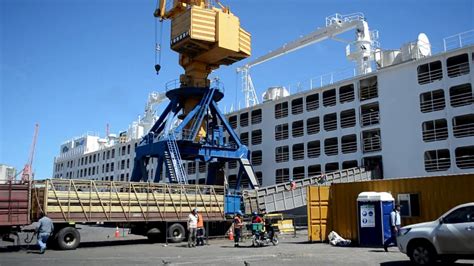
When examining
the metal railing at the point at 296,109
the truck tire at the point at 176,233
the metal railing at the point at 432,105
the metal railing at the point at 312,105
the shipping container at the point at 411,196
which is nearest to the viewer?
the shipping container at the point at 411,196

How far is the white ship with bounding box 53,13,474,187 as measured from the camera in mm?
33062

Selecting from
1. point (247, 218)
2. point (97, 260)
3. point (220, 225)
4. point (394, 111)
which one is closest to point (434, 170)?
point (394, 111)

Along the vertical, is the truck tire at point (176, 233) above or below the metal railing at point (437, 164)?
below

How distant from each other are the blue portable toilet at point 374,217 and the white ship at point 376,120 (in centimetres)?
1605

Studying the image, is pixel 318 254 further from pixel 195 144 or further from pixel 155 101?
pixel 155 101

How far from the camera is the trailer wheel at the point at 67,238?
62.1ft

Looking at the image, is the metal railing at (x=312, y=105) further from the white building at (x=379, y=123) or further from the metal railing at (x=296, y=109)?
the metal railing at (x=296, y=109)

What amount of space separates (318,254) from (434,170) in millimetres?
21080

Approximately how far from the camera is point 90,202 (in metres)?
20.7

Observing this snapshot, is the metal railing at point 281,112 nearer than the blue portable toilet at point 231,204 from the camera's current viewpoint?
No

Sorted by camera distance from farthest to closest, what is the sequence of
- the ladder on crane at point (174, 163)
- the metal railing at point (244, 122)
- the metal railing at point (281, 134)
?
the metal railing at point (244, 122) < the metal railing at point (281, 134) < the ladder on crane at point (174, 163)

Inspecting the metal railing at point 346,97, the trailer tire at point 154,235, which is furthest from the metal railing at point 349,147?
the trailer tire at point 154,235

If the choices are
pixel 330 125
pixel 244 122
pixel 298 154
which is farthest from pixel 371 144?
pixel 244 122

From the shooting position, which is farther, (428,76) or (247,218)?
(428,76)
